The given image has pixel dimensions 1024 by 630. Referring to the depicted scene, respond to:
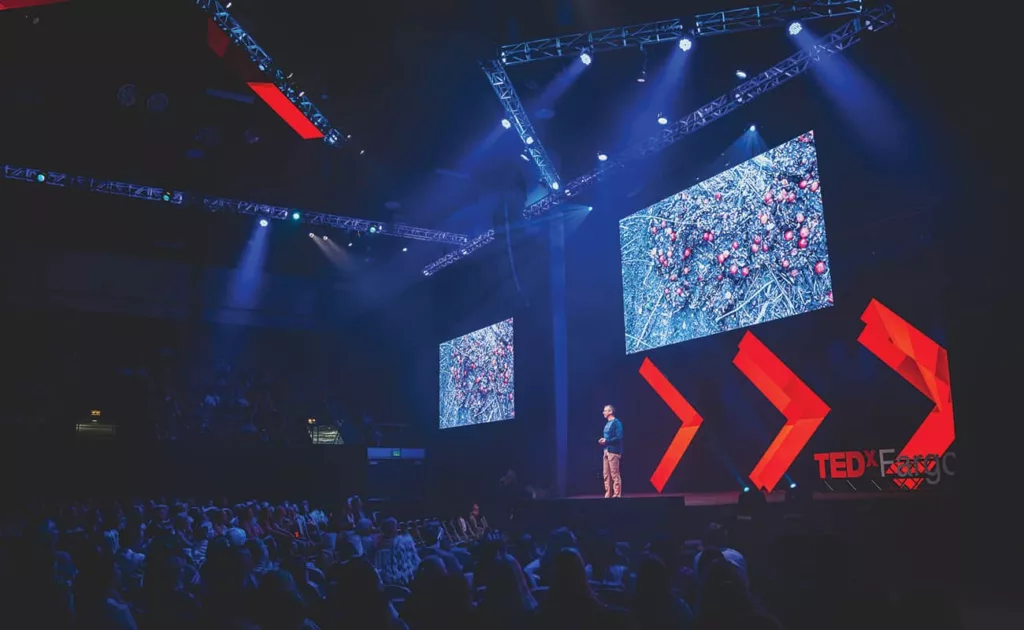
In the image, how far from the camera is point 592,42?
8211 mm

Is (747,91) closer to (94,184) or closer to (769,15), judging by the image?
(769,15)

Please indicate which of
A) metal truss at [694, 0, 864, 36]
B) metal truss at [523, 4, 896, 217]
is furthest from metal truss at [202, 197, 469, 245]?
metal truss at [694, 0, 864, 36]

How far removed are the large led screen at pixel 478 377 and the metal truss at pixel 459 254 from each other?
154 cm

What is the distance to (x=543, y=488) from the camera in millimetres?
11953

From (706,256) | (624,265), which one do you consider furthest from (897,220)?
(624,265)

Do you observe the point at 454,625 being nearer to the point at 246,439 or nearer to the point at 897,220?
the point at 897,220

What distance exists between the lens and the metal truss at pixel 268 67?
7.91 metres

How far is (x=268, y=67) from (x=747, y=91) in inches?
225

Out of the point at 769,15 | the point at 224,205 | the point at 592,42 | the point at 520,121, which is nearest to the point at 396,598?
the point at 592,42

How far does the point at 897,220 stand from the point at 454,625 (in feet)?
22.1

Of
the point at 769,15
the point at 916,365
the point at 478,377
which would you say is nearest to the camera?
the point at 916,365

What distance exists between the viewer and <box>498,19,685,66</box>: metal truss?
796cm

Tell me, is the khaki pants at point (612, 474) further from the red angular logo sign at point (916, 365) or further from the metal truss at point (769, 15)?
the metal truss at point (769, 15)

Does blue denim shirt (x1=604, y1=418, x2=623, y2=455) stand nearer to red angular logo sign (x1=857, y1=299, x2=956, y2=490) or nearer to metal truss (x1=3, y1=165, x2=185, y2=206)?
red angular logo sign (x1=857, y1=299, x2=956, y2=490)
